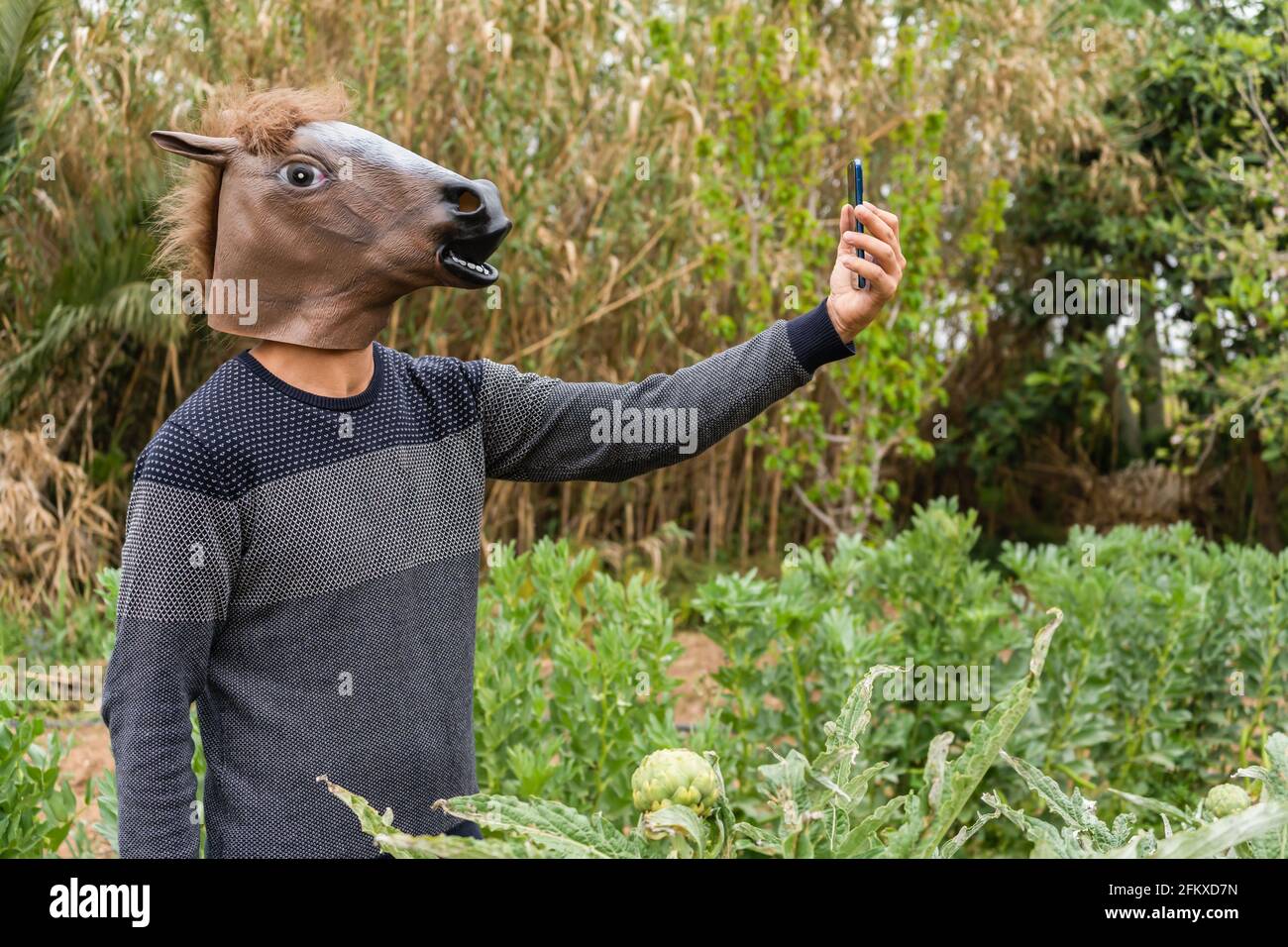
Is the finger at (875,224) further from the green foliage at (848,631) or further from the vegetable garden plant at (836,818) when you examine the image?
the green foliage at (848,631)

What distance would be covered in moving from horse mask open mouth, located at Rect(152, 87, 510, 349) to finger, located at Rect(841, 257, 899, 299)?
401mm

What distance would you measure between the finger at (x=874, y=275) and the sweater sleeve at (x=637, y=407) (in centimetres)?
8

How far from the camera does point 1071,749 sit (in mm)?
2848

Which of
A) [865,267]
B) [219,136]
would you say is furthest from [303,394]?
[865,267]

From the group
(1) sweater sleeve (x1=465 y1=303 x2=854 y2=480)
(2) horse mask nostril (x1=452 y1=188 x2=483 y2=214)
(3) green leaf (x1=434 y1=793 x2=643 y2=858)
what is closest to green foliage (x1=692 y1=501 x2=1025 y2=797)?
(1) sweater sleeve (x1=465 y1=303 x2=854 y2=480)

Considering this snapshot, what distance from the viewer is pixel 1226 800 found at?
115 centimetres

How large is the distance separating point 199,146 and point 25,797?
1062 mm

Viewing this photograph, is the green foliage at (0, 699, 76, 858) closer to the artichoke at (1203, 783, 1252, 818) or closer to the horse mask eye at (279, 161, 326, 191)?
the horse mask eye at (279, 161, 326, 191)

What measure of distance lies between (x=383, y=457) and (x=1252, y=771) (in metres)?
0.91

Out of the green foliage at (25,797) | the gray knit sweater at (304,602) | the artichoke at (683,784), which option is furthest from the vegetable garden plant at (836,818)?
the green foliage at (25,797)

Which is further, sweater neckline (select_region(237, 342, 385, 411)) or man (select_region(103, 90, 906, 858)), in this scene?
sweater neckline (select_region(237, 342, 385, 411))

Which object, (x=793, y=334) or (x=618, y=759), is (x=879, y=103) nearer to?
(x=618, y=759)

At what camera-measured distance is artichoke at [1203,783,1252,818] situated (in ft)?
3.73

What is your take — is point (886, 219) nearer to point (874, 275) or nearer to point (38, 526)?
point (874, 275)
